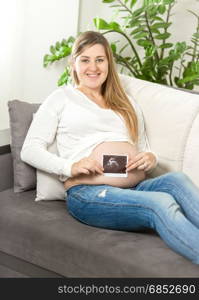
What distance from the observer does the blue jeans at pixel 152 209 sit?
4.86ft

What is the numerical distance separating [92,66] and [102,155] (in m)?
0.41

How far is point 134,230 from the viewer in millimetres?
1682

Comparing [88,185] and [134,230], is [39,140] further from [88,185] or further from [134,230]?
[134,230]

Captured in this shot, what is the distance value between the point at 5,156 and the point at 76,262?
0.65m

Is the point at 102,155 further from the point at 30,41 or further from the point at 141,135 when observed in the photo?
the point at 30,41

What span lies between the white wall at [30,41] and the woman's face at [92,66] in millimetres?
1462

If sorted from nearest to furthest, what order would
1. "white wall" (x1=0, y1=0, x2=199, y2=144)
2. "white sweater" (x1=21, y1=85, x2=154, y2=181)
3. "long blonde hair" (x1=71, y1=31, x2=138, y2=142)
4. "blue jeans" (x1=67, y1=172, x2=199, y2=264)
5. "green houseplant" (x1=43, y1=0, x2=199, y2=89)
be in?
1. "blue jeans" (x1=67, y1=172, x2=199, y2=264)
2. "white sweater" (x1=21, y1=85, x2=154, y2=181)
3. "long blonde hair" (x1=71, y1=31, x2=138, y2=142)
4. "green houseplant" (x1=43, y1=0, x2=199, y2=89)
5. "white wall" (x1=0, y1=0, x2=199, y2=144)

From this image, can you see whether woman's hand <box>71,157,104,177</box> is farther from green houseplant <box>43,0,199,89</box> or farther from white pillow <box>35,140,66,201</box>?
green houseplant <box>43,0,199,89</box>

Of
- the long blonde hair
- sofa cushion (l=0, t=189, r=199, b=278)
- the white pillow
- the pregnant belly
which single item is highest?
the long blonde hair

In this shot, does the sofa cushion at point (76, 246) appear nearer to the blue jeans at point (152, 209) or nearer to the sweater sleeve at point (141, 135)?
the blue jeans at point (152, 209)

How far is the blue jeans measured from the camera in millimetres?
1481

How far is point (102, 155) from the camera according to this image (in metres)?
1.83

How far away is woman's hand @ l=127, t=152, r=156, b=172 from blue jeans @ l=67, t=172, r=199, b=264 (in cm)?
8

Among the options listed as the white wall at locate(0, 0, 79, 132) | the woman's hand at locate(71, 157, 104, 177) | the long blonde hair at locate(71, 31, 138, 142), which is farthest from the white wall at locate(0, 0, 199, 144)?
the woman's hand at locate(71, 157, 104, 177)
